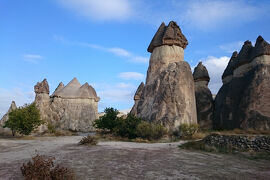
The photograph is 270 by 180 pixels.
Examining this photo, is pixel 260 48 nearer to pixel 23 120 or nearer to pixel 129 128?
pixel 129 128

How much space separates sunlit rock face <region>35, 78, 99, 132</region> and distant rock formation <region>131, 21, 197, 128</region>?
1493 centimetres

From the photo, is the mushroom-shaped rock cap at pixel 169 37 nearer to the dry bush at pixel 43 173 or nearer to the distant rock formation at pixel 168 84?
the distant rock formation at pixel 168 84

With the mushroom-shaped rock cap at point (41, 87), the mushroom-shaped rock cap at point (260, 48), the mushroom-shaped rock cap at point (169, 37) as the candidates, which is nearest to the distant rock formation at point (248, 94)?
the mushroom-shaped rock cap at point (260, 48)

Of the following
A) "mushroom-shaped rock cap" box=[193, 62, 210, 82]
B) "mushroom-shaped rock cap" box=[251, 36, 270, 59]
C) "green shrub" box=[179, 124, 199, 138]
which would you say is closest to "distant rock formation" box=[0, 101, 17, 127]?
"green shrub" box=[179, 124, 199, 138]

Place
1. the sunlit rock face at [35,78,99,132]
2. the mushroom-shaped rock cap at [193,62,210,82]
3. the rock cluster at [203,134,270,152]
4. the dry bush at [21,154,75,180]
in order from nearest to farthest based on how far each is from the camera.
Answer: the dry bush at [21,154,75,180]
the rock cluster at [203,134,270,152]
the mushroom-shaped rock cap at [193,62,210,82]
the sunlit rock face at [35,78,99,132]

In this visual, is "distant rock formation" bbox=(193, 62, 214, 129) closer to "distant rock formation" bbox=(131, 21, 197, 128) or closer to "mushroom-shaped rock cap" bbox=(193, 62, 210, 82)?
"mushroom-shaped rock cap" bbox=(193, 62, 210, 82)

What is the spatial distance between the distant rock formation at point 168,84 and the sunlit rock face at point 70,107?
14.9m

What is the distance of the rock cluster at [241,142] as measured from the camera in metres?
9.16

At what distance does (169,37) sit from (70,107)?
63.5 feet

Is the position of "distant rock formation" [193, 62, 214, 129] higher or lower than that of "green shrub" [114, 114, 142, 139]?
higher

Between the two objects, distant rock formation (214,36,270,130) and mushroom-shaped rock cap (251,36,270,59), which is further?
mushroom-shaped rock cap (251,36,270,59)

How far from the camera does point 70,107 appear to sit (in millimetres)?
32375

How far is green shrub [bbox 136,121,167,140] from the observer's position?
1469 centimetres

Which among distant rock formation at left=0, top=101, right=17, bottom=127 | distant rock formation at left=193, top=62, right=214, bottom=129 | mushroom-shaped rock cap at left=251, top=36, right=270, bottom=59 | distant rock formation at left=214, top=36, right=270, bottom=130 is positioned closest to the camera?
distant rock formation at left=214, top=36, right=270, bottom=130
